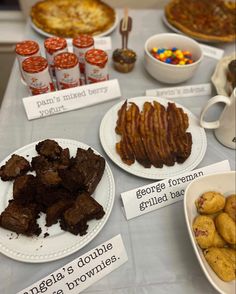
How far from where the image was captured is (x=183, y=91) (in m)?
1.10

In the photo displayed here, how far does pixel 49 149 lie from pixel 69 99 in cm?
27

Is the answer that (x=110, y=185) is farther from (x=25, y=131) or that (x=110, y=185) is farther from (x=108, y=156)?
(x=25, y=131)

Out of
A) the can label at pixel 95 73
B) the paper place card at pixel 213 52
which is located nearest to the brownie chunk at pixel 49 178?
the can label at pixel 95 73

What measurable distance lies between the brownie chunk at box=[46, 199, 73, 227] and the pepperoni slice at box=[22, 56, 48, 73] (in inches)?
17.5

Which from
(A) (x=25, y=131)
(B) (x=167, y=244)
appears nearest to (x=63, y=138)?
(A) (x=25, y=131)

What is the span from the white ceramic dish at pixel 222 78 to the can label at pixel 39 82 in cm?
62

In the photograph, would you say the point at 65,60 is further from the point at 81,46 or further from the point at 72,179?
the point at 72,179

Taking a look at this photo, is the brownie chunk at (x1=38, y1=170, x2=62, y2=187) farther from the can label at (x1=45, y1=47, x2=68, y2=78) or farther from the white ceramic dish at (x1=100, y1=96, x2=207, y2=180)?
the can label at (x1=45, y1=47, x2=68, y2=78)

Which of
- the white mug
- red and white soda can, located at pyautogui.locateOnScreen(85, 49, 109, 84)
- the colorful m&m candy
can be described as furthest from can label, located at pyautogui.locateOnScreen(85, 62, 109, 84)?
the white mug

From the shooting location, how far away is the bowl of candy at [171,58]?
1.04 metres

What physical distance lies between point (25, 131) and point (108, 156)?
0.32 meters

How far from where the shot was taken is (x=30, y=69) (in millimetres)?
894

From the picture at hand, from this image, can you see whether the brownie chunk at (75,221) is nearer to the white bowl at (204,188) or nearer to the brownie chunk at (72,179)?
the brownie chunk at (72,179)

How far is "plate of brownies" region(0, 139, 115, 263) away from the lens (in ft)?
2.18
